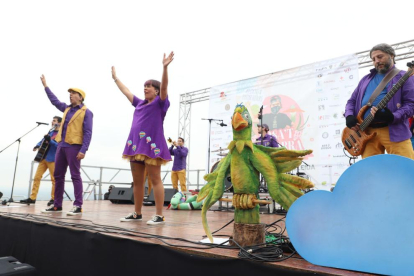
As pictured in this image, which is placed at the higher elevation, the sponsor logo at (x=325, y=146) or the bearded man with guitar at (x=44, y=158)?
the sponsor logo at (x=325, y=146)

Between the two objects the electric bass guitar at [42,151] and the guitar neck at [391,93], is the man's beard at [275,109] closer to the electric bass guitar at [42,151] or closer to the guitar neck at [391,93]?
the guitar neck at [391,93]

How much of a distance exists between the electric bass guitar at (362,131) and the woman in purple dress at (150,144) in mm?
1411

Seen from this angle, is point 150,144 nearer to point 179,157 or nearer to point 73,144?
point 73,144

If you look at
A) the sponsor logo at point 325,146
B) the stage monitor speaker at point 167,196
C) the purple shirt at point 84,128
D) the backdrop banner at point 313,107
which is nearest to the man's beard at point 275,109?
the backdrop banner at point 313,107

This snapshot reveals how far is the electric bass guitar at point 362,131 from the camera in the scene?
1.72 metres

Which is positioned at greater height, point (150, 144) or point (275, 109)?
point (275, 109)

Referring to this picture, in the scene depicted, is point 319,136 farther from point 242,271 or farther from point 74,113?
point 242,271

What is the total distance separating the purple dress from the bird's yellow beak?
1106mm

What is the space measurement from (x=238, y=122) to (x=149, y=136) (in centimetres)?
118

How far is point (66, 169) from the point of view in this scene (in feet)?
9.73

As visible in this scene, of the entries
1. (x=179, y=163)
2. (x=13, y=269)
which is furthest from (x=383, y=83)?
(x=179, y=163)

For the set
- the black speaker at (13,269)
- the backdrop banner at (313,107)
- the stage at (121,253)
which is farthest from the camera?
the backdrop banner at (313,107)

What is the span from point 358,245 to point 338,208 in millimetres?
121

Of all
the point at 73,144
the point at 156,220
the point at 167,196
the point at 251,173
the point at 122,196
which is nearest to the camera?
the point at 251,173
